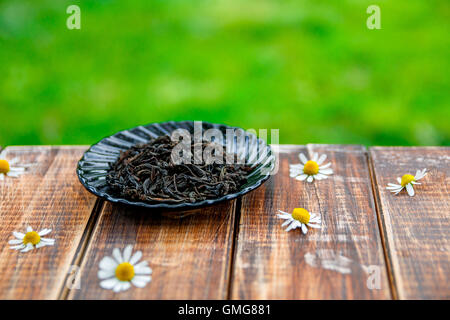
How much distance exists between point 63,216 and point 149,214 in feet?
0.96

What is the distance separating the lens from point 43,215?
1.81 metres

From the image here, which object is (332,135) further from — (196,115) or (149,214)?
(149,214)

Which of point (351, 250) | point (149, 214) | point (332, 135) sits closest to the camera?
point (351, 250)

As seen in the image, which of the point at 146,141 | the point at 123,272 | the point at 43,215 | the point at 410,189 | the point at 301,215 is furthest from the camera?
the point at 146,141

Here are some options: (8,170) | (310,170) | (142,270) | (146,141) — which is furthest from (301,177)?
(8,170)

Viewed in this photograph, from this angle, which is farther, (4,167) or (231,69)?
(231,69)

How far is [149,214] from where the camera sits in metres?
1.78

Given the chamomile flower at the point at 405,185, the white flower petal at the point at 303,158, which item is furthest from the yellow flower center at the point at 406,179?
the white flower petal at the point at 303,158

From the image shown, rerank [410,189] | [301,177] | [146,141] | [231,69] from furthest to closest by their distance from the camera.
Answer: [231,69] < [146,141] < [301,177] < [410,189]

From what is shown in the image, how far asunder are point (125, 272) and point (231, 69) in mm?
2754

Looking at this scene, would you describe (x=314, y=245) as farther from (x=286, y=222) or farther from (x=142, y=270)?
(x=142, y=270)

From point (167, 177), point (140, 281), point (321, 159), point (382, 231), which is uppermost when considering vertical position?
point (321, 159)

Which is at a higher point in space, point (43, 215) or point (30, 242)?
point (43, 215)
